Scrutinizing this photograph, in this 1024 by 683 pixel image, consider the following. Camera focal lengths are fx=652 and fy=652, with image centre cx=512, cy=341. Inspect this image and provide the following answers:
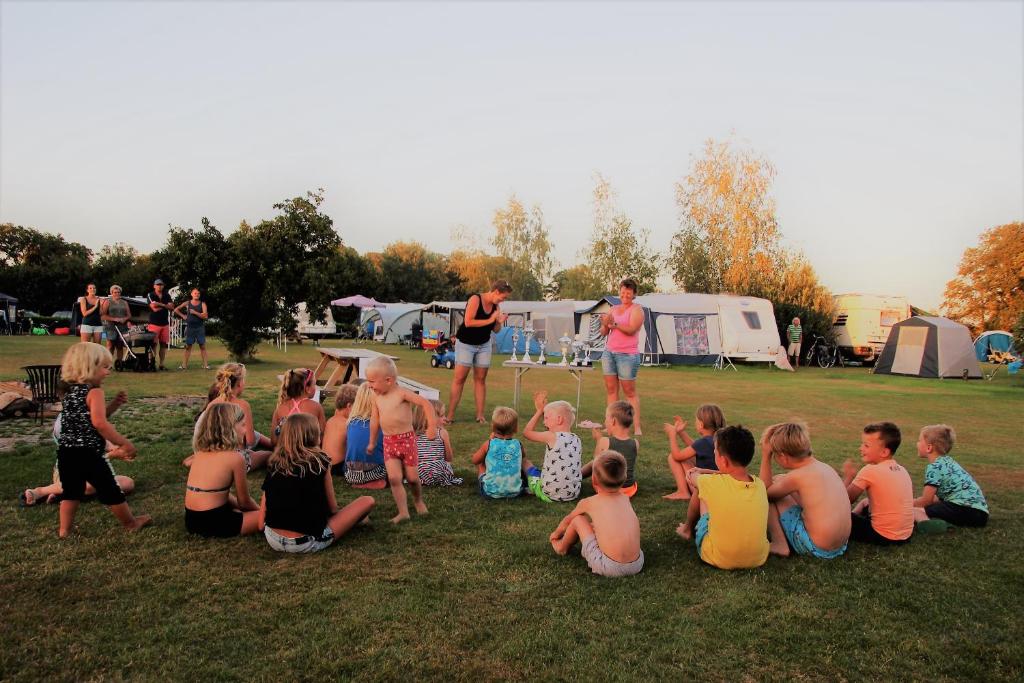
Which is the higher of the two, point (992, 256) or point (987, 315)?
point (992, 256)

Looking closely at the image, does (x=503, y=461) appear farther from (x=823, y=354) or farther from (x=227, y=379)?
(x=823, y=354)

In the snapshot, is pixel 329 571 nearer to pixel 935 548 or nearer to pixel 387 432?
pixel 387 432

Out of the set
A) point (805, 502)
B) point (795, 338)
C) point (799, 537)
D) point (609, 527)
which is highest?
point (795, 338)

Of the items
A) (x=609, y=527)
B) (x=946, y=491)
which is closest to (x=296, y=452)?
(x=609, y=527)

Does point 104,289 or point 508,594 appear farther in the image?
point 104,289

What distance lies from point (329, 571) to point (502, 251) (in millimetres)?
44372

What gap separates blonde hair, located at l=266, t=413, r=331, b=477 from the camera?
12.5ft

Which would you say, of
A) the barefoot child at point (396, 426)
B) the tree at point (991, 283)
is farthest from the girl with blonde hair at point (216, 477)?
the tree at point (991, 283)

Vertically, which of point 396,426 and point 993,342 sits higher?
point 993,342

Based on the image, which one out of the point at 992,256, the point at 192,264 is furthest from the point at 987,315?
the point at 192,264

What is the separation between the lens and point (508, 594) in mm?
3311

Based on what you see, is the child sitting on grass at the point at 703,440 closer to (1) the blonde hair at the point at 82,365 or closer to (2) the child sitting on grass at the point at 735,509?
(2) the child sitting on grass at the point at 735,509

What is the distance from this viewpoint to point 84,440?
4051mm

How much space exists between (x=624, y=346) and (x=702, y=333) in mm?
16320
